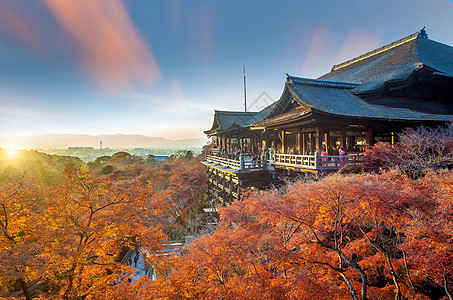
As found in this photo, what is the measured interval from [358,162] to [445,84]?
12.1 m

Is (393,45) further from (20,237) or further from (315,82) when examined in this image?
(20,237)

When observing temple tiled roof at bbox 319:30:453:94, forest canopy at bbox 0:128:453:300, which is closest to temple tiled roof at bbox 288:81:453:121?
temple tiled roof at bbox 319:30:453:94

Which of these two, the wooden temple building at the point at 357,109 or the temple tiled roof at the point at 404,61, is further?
the temple tiled roof at the point at 404,61

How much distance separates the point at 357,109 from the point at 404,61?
9.03 m

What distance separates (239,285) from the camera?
20.9 feet

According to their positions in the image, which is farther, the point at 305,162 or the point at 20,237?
the point at 305,162

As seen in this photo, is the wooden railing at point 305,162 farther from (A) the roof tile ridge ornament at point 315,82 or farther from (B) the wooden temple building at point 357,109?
(A) the roof tile ridge ornament at point 315,82

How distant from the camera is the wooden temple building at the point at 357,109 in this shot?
11555 millimetres

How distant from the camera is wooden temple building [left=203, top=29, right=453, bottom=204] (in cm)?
1155

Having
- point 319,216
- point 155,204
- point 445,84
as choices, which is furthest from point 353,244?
point 445,84

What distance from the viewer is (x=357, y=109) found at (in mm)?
12312

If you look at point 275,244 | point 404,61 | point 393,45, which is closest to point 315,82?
point 404,61

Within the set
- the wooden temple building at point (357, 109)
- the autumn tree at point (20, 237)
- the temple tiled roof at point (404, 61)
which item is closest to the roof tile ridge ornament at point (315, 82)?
the wooden temple building at point (357, 109)

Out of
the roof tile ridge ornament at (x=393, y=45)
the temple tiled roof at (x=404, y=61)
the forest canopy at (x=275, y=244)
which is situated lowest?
the forest canopy at (x=275, y=244)
